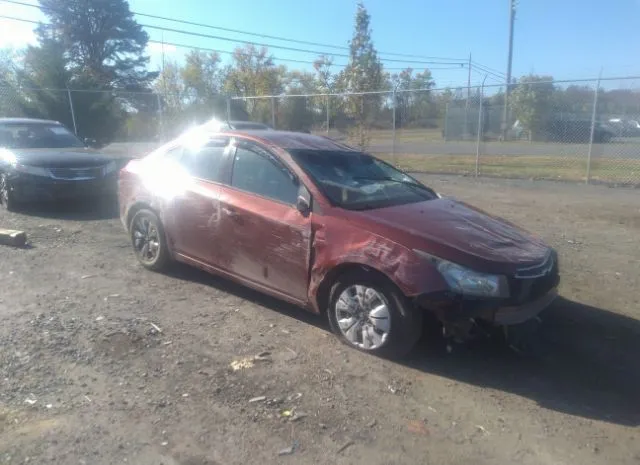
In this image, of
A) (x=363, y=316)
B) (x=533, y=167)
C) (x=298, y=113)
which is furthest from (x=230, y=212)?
(x=298, y=113)

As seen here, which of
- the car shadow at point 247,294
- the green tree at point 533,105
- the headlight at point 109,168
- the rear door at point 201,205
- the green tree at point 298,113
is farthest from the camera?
the green tree at point 298,113

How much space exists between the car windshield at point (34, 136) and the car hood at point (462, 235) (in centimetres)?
793

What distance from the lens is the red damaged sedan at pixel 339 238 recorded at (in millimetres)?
3525

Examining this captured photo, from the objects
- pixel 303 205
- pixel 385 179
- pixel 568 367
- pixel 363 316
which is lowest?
pixel 568 367

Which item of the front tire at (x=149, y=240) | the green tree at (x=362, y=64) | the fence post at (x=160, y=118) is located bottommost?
the front tire at (x=149, y=240)

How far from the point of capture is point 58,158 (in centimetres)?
873

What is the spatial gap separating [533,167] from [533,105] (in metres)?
6.03

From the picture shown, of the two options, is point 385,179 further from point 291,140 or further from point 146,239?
point 146,239

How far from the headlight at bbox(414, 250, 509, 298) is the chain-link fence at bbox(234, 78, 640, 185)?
1042 cm

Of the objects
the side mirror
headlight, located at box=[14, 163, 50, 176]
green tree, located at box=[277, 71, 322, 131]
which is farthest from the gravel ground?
green tree, located at box=[277, 71, 322, 131]

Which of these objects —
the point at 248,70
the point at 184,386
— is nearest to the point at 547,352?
the point at 184,386

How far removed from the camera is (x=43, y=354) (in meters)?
3.82

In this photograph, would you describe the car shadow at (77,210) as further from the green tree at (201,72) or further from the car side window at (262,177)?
the green tree at (201,72)

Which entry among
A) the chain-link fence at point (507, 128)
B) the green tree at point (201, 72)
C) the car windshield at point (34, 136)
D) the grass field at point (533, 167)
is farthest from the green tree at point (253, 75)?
the car windshield at point (34, 136)
